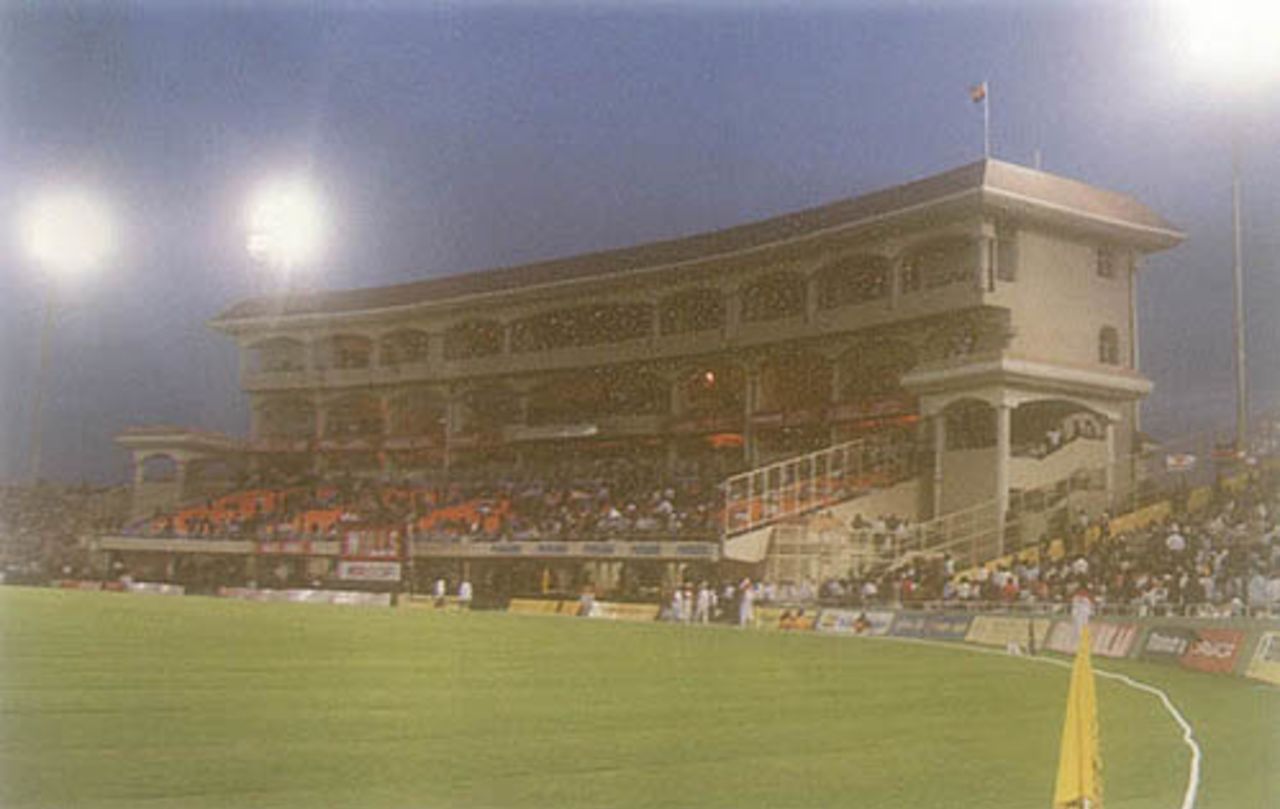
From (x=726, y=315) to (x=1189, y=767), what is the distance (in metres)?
30.5

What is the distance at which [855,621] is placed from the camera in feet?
105

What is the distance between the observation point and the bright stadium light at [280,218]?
15.6 m

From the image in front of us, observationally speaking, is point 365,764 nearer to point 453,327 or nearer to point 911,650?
point 911,650

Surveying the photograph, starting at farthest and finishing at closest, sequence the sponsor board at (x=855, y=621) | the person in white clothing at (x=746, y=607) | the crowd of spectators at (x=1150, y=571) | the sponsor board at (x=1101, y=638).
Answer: the person in white clothing at (x=746, y=607) → the sponsor board at (x=855, y=621) → the crowd of spectators at (x=1150, y=571) → the sponsor board at (x=1101, y=638)

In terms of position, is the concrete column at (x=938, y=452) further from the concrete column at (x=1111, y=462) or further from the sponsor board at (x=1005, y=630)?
the sponsor board at (x=1005, y=630)

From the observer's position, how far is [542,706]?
13.3m

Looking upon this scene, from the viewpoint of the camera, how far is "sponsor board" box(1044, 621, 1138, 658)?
24234 mm

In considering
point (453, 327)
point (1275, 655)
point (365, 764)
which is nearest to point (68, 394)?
point (365, 764)

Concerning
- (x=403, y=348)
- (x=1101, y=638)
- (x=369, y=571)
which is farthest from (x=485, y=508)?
(x=1101, y=638)

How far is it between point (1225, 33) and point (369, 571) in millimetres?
29702

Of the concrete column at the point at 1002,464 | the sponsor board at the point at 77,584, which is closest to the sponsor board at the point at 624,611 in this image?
the concrete column at the point at 1002,464

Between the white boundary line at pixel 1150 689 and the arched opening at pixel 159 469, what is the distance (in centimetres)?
1523

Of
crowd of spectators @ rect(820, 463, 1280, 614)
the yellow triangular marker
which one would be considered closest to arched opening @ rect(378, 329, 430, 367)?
crowd of spectators @ rect(820, 463, 1280, 614)

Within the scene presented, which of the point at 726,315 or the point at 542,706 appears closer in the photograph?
the point at 542,706
